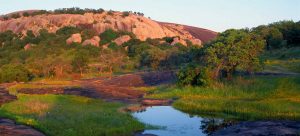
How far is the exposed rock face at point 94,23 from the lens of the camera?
14300 cm

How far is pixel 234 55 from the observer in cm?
5072

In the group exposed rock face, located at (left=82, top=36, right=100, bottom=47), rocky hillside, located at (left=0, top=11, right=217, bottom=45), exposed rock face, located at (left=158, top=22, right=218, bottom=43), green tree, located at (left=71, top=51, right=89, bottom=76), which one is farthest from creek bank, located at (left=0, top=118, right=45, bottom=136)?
exposed rock face, located at (left=158, top=22, right=218, bottom=43)

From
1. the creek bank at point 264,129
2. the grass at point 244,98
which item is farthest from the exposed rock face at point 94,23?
the creek bank at point 264,129

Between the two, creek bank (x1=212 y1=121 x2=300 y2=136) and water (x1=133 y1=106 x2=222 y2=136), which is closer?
creek bank (x1=212 y1=121 x2=300 y2=136)

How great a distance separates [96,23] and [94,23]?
1.19 m

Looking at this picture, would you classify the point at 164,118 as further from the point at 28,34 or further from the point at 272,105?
the point at 28,34

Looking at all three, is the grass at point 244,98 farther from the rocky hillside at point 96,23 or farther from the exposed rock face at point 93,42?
the rocky hillside at point 96,23

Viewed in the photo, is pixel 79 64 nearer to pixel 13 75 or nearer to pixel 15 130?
pixel 13 75

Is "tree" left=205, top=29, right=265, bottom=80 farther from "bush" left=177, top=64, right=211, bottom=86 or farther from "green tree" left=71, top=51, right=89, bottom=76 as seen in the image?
"green tree" left=71, top=51, right=89, bottom=76

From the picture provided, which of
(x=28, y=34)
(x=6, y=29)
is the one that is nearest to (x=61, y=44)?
(x=28, y=34)

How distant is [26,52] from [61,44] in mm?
10732

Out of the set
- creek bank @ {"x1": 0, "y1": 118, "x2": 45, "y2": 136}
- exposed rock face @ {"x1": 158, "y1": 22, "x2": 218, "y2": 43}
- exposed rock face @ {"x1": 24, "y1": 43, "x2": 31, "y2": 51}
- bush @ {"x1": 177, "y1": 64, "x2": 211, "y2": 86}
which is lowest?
creek bank @ {"x1": 0, "y1": 118, "x2": 45, "y2": 136}

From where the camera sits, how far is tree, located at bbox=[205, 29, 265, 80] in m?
50.0

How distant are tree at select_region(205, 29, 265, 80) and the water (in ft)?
46.7
